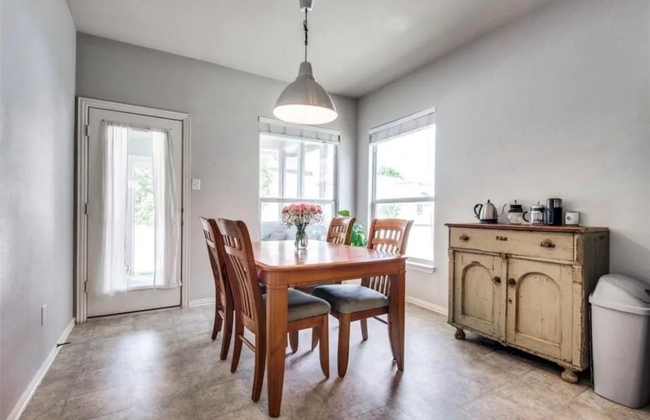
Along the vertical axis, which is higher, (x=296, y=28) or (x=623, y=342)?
(x=296, y=28)

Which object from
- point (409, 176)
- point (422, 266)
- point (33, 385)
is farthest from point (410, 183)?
point (33, 385)

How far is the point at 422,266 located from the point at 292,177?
1.91 meters

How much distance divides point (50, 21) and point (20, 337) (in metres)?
2.00

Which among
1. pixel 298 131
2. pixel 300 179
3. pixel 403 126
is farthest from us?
pixel 300 179

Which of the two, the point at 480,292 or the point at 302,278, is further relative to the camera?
the point at 480,292

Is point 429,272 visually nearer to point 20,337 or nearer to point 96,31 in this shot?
point 20,337

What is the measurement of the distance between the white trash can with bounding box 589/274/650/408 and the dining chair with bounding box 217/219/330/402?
1562 millimetres

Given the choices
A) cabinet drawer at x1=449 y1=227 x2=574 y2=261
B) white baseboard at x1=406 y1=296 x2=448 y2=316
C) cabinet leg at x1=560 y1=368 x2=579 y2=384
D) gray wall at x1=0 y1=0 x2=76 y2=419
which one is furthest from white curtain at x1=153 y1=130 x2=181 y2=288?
cabinet leg at x1=560 y1=368 x2=579 y2=384

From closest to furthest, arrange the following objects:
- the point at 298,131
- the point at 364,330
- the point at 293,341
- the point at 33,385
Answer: the point at 33,385
the point at 293,341
the point at 364,330
the point at 298,131

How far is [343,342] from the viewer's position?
2.05 m

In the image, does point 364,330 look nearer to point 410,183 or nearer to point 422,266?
point 422,266

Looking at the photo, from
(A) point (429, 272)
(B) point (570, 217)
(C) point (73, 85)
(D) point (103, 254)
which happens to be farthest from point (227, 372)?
(C) point (73, 85)

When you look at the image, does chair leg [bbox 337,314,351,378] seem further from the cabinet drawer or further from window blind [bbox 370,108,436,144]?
window blind [bbox 370,108,436,144]

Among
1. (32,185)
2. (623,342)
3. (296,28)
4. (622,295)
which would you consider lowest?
(623,342)
